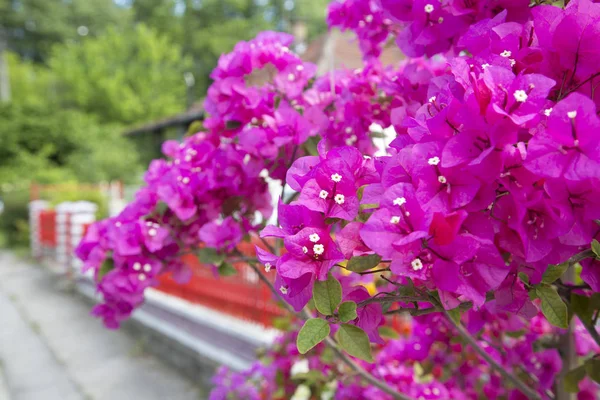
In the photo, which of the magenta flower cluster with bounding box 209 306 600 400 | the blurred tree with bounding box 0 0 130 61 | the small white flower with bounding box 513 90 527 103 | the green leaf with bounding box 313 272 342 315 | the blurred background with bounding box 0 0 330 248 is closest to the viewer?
the small white flower with bounding box 513 90 527 103

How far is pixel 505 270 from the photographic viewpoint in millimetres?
598

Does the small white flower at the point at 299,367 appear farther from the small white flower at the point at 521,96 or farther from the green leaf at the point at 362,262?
the small white flower at the point at 521,96

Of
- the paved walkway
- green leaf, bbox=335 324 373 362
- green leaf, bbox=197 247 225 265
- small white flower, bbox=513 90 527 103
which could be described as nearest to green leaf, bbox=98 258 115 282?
green leaf, bbox=197 247 225 265

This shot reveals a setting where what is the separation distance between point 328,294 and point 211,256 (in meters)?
0.64

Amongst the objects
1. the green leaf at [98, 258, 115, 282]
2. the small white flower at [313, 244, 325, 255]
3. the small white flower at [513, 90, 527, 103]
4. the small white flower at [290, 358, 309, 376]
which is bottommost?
the small white flower at [290, 358, 309, 376]

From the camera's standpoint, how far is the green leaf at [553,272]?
683 millimetres

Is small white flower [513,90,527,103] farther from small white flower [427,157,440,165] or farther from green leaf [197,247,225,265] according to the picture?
green leaf [197,247,225,265]

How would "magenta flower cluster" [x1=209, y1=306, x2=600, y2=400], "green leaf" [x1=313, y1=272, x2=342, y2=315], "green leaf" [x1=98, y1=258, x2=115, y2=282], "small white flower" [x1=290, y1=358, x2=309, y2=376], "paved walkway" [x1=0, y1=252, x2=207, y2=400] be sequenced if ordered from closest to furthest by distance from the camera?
"green leaf" [x1=313, y1=272, x2=342, y2=315] → "green leaf" [x1=98, y1=258, x2=115, y2=282] → "magenta flower cluster" [x1=209, y1=306, x2=600, y2=400] → "small white flower" [x1=290, y1=358, x2=309, y2=376] → "paved walkway" [x1=0, y1=252, x2=207, y2=400]

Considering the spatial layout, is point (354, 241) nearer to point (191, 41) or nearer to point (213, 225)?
point (213, 225)

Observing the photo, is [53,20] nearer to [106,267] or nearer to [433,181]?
[106,267]

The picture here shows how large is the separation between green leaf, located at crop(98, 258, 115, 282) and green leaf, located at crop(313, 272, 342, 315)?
0.76 meters

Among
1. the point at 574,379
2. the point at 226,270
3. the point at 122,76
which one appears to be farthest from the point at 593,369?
the point at 122,76

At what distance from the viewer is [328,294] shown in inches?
26.6

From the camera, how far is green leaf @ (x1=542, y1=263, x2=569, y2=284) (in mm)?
683
